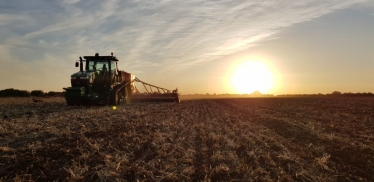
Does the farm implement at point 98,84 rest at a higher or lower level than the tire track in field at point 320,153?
higher

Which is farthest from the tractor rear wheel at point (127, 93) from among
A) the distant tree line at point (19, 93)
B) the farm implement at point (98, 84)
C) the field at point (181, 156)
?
the distant tree line at point (19, 93)

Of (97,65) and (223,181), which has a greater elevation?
(97,65)

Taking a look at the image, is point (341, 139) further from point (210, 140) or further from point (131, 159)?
point (131, 159)

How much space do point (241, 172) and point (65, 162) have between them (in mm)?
→ 3479

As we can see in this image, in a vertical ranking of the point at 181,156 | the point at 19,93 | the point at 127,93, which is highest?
the point at 19,93

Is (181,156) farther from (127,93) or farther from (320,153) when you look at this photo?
(127,93)

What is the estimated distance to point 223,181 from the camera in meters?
5.09

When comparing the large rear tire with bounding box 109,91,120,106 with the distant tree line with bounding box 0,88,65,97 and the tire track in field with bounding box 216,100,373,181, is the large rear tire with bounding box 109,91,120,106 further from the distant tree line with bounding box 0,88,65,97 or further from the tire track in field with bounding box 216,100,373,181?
the distant tree line with bounding box 0,88,65,97

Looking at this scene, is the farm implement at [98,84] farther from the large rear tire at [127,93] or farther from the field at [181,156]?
the field at [181,156]

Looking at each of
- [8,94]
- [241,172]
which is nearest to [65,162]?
[241,172]

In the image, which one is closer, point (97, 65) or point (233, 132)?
point (233, 132)

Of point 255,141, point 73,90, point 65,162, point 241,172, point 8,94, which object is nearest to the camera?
point 241,172

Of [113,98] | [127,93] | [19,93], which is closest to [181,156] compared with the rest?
[113,98]

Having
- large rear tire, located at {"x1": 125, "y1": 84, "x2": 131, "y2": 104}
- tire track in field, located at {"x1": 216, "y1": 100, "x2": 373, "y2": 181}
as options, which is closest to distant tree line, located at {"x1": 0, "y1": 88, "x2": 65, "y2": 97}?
A: large rear tire, located at {"x1": 125, "y1": 84, "x2": 131, "y2": 104}
